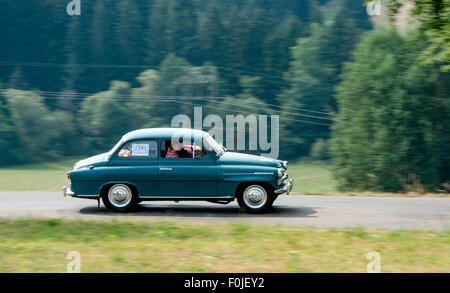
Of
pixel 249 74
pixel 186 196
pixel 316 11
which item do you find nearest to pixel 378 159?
pixel 186 196

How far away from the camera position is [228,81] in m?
97.2

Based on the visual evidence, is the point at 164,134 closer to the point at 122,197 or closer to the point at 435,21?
the point at 122,197

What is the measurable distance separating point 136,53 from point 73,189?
99441 mm

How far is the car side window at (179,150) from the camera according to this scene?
12.1m

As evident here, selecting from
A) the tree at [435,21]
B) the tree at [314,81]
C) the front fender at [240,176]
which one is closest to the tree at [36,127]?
the tree at [314,81]

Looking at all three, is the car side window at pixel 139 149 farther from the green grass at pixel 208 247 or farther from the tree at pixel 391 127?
the tree at pixel 391 127

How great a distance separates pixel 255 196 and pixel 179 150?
1.82m

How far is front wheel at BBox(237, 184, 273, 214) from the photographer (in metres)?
12.0

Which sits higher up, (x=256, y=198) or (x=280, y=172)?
(x=280, y=172)

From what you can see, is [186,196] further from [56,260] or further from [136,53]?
[136,53]

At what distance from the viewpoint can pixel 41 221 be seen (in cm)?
1062

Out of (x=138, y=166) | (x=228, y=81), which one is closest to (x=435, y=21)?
(x=138, y=166)

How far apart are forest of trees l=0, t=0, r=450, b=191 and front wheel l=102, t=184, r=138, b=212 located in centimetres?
3052
